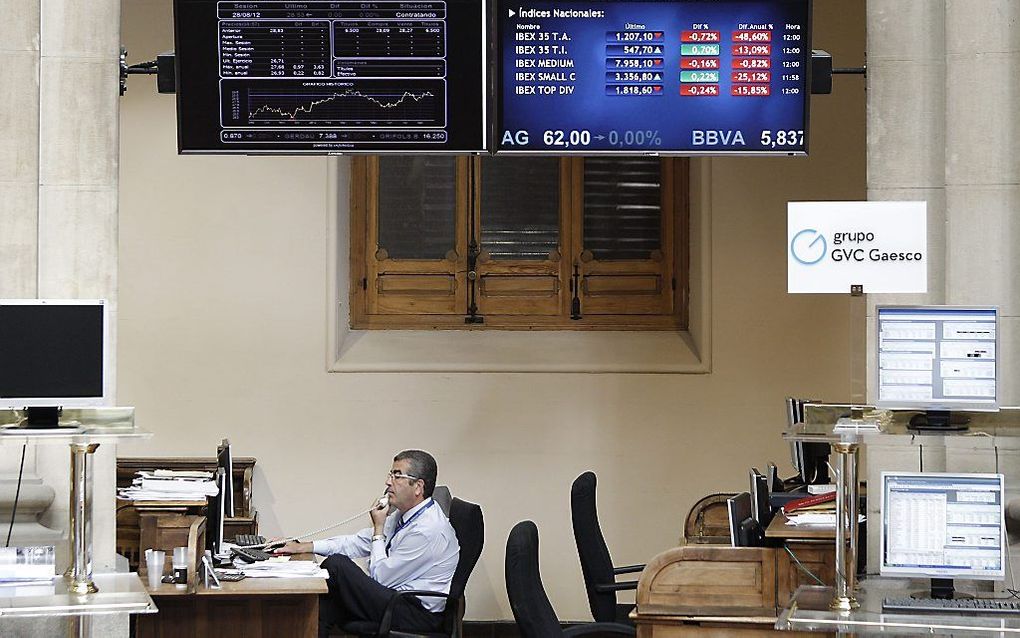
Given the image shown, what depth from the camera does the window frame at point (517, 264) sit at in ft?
26.0

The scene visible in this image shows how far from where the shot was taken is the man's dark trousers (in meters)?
5.80

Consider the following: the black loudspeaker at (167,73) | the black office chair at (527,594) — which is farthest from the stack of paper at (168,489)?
the black loudspeaker at (167,73)

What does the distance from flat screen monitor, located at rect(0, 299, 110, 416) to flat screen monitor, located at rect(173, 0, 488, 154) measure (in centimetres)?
87

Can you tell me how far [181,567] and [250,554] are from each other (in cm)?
57

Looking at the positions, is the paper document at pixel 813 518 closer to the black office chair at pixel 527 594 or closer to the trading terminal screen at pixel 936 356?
the trading terminal screen at pixel 936 356

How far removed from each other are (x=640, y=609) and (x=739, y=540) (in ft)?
1.39

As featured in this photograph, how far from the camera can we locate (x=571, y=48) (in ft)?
16.1

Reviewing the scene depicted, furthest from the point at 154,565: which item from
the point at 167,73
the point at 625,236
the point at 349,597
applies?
the point at 625,236

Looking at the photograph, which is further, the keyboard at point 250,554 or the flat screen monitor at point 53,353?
the keyboard at point 250,554

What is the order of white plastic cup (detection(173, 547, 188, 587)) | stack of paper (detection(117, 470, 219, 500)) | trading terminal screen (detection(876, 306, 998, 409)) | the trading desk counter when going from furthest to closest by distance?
stack of paper (detection(117, 470, 219, 500)), white plastic cup (detection(173, 547, 188, 587)), trading terminal screen (detection(876, 306, 998, 409)), the trading desk counter

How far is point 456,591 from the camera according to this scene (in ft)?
19.7

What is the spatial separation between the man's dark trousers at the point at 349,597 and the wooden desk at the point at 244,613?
1.44 feet

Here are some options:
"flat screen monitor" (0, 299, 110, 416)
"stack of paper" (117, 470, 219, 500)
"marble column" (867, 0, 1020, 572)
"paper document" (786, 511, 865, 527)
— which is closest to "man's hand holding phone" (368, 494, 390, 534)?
"stack of paper" (117, 470, 219, 500)

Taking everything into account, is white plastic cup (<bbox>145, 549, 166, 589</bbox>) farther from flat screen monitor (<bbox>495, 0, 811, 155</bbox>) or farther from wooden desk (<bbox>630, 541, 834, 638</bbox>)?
flat screen monitor (<bbox>495, 0, 811, 155</bbox>)
